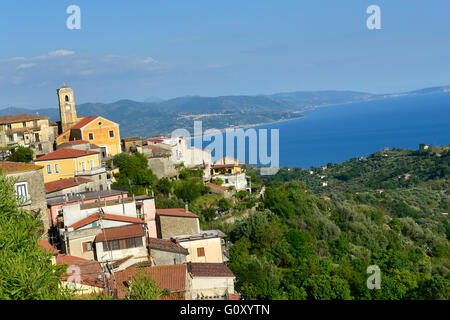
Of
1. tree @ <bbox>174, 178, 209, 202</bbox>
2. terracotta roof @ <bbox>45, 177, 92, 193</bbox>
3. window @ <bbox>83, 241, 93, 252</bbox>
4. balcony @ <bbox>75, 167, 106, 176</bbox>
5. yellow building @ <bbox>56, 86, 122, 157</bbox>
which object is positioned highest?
yellow building @ <bbox>56, 86, 122, 157</bbox>

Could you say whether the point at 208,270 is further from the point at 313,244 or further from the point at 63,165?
the point at 63,165

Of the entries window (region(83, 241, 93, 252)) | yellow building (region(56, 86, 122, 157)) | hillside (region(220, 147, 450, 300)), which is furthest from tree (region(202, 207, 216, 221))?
window (region(83, 241, 93, 252))

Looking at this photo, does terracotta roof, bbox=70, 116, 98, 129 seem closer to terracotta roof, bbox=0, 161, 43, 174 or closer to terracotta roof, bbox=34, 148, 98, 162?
terracotta roof, bbox=34, 148, 98, 162

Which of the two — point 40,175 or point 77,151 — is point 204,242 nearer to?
point 40,175

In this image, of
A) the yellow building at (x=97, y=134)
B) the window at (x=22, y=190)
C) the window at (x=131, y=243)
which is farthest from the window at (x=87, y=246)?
the yellow building at (x=97, y=134)

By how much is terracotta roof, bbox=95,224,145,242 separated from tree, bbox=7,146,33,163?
43.0 ft

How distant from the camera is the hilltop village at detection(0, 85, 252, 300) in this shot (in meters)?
13.1

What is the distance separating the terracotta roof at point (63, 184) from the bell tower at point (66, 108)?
1050 centimetres

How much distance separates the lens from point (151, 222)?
1850 centimetres

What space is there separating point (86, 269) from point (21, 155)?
15374mm

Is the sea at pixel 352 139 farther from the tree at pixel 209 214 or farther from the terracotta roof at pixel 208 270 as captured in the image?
the terracotta roof at pixel 208 270

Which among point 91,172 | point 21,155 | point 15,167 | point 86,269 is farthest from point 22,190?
point 21,155

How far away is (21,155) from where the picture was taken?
2562cm
